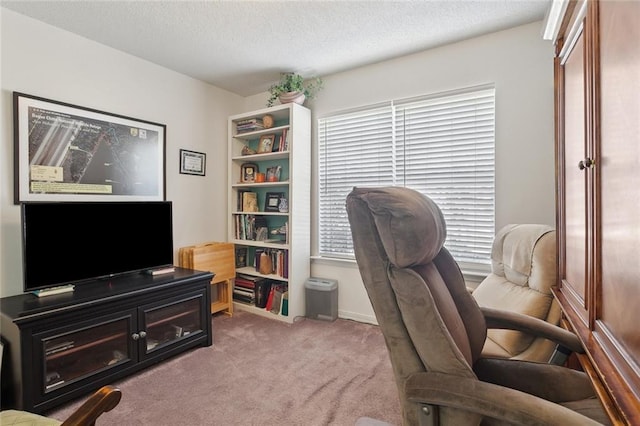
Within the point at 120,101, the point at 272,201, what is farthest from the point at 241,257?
the point at 120,101

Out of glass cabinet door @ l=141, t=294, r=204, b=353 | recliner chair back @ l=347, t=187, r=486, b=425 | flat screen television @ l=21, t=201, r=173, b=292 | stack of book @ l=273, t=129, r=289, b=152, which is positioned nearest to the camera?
recliner chair back @ l=347, t=187, r=486, b=425

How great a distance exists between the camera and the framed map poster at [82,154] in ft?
7.23

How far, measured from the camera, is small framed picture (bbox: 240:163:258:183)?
3.65m

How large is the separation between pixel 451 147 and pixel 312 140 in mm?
1419

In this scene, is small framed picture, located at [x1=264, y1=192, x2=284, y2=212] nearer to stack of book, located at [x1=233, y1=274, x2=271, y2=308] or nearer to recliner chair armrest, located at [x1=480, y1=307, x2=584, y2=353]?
stack of book, located at [x1=233, y1=274, x2=271, y2=308]

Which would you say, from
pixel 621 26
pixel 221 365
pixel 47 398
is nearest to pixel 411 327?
pixel 621 26

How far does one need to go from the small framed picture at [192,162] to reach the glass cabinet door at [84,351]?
1610 millimetres

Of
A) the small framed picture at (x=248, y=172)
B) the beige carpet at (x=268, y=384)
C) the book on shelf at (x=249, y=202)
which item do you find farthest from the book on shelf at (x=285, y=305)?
the small framed picture at (x=248, y=172)

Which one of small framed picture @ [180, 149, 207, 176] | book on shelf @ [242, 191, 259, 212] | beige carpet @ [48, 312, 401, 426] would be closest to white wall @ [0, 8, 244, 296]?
small framed picture @ [180, 149, 207, 176]

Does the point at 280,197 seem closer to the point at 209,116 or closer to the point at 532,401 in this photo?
the point at 209,116

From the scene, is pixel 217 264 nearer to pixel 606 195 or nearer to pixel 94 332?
pixel 94 332

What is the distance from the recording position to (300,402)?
1.85 m

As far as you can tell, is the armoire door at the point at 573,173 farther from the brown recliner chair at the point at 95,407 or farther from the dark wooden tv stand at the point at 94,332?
the dark wooden tv stand at the point at 94,332

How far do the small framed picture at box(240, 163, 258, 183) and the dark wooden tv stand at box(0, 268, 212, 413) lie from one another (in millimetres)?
1352
